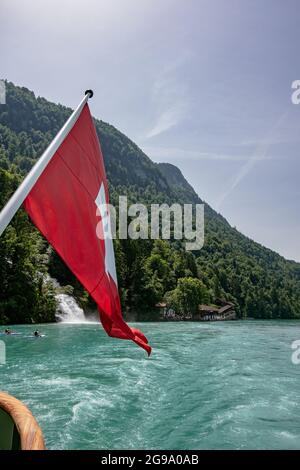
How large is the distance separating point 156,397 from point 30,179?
1266 cm

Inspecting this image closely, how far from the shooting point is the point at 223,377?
57.3 feet

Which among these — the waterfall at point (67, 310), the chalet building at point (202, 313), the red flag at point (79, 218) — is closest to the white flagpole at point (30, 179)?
the red flag at point (79, 218)

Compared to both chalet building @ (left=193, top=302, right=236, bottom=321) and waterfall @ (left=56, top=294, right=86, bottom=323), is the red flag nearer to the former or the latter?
waterfall @ (left=56, top=294, right=86, bottom=323)

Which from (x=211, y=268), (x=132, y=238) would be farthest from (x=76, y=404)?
(x=211, y=268)

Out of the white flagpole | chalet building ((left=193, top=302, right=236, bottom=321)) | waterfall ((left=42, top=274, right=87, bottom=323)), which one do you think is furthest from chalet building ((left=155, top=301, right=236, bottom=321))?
the white flagpole

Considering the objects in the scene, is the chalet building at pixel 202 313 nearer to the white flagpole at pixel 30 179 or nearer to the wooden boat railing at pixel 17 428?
the white flagpole at pixel 30 179

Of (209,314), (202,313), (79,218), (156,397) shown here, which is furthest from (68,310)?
(79,218)

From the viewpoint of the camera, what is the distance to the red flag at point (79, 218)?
4.01 m

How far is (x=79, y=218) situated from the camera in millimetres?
4410

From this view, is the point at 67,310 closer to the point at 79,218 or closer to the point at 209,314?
the point at 209,314

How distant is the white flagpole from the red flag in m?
0.21

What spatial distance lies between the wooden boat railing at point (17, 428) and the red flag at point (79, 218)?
146 centimetres
